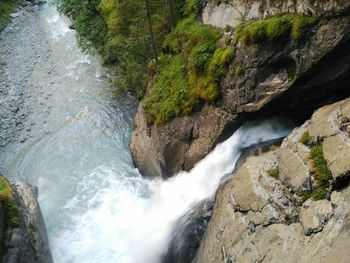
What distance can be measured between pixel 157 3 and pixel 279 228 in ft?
45.2

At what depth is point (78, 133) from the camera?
20.7 m

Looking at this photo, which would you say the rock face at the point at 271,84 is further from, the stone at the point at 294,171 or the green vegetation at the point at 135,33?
the green vegetation at the point at 135,33

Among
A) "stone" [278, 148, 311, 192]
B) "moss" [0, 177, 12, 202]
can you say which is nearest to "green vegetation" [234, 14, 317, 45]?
"stone" [278, 148, 311, 192]

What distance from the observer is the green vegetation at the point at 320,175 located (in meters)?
7.75

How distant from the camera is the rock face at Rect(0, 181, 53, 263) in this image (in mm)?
10688

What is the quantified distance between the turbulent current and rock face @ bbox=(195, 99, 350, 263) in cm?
285

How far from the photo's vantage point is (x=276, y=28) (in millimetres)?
11664

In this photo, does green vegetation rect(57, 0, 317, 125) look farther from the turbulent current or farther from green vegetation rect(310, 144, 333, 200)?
green vegetation rect(310, 144, 333, 200)

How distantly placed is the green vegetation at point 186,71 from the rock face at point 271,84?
0.37 meters

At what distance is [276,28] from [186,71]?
183 inches

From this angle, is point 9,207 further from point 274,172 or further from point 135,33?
point 135,33

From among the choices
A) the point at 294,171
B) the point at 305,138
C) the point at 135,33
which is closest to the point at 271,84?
the point at 305,138

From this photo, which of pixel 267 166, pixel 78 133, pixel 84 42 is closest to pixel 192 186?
pixel 267 166

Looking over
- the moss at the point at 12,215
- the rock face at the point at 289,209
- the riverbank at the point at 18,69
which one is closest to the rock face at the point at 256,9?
the rock face at the point at 289,209
